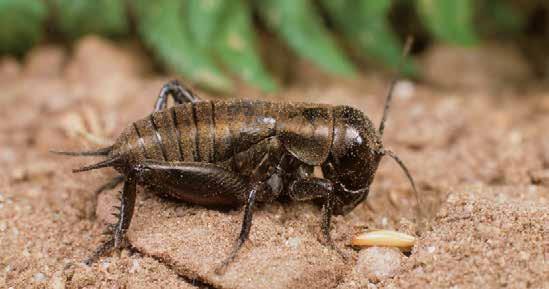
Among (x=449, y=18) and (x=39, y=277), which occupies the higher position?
(x=449, y=18)

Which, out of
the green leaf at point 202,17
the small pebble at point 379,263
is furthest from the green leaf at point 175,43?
the small pebble at point 379,263

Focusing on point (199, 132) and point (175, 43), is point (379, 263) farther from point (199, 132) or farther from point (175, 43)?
point (175, 43)

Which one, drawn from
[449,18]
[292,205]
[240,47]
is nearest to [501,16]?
[449,18]

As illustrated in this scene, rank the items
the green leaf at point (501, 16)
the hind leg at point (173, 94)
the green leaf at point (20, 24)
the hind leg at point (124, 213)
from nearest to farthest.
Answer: the hind leg at point (124, 213) → the hind leg at point (173, 94) → the green leaf at point (20, 24) → the green leaf at point (501, 16)

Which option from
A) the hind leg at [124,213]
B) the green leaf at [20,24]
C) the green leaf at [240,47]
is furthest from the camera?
the green leaf at [240,47]

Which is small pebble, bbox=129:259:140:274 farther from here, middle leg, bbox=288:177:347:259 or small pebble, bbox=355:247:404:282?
small pebble, bbox=355:247:404:282

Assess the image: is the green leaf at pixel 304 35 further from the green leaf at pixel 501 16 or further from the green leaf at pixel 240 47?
the green leaf at pixel 501 16

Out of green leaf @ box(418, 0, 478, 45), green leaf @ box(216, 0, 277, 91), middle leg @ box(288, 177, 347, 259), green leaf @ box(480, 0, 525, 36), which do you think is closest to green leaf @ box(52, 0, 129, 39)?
green leaf @ box(216, 0, 277, 91)
